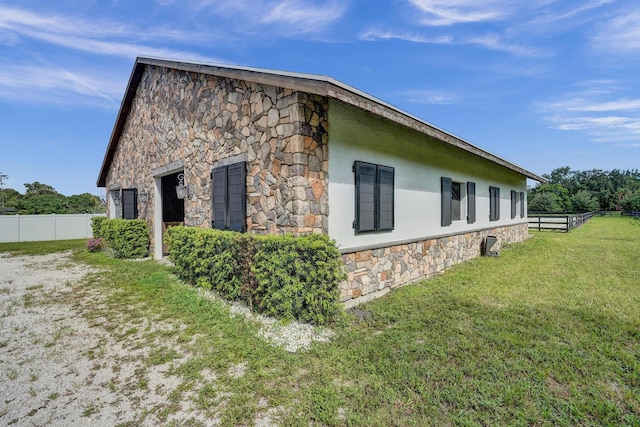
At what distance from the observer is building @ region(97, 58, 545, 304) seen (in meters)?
4.43

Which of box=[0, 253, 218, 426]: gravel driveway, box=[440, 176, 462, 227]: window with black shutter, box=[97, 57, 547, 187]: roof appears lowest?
box=[0, 253, 218, 426]: gravel driveway

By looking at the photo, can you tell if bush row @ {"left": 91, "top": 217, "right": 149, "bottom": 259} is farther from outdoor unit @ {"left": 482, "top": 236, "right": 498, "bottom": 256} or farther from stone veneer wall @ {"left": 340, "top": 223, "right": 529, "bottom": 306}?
outdoor unit @ {"left": 482, "top": 236, "right": 498, "bottom": 256}

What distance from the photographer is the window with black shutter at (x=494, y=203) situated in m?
10.4

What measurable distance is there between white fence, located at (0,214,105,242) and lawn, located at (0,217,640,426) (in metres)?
17.5

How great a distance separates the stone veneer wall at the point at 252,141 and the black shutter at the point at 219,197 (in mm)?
276

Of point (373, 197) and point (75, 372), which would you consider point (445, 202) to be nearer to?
point (373, 197)

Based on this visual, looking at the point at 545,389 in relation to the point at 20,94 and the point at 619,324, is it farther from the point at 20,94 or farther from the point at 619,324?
the point at 20,94

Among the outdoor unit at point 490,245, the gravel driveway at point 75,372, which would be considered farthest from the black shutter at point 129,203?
the outdoor unit at point 490,245

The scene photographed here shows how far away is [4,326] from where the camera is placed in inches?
159

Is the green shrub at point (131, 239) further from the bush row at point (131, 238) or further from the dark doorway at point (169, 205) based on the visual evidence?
the dark doorway at point (169, 205)

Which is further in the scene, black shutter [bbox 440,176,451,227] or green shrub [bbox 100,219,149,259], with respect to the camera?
green shrub [bbox 100,219,149,259]

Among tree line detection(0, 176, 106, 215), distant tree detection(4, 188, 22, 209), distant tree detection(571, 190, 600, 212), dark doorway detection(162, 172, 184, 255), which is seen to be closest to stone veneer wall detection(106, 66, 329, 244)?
dark doorway detection(162, 172, 184, 255)

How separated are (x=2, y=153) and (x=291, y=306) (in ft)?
113

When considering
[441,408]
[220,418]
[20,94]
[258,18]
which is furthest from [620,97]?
[20,94]
